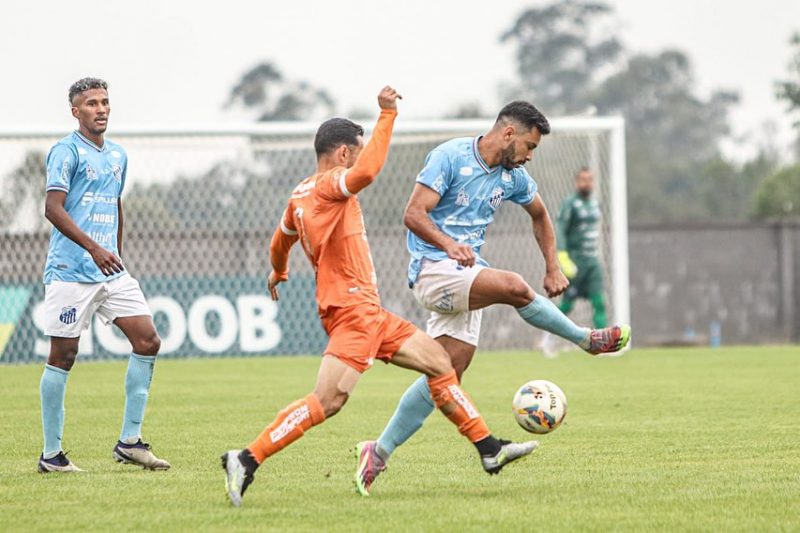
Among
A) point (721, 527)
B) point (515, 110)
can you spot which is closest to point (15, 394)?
point (515, 110)

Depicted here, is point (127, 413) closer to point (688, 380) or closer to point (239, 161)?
point (688, 380)

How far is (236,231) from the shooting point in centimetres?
1953

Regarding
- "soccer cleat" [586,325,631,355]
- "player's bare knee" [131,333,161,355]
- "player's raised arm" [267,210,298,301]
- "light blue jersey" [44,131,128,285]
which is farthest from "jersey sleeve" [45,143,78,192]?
"soccer cleat" [586,325,631,355]

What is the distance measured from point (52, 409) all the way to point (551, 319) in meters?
2.89

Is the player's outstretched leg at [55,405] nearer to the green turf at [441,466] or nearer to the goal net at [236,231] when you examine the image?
the green turf at [441,466]

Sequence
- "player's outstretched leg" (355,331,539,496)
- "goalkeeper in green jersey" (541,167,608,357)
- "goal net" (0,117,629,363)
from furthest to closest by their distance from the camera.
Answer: "goal net" (0,117,629,363), "goalkeeper in green jersey" (541,167,608,357), "player's outstretched leg" (355,331,539,496)

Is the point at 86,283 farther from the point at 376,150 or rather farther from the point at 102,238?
the point at 376,150

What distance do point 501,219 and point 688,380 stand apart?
7892mm

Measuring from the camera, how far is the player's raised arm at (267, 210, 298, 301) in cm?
709

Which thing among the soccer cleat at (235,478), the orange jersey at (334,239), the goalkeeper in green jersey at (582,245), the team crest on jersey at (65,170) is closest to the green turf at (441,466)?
the soccer cleat at (235,478)

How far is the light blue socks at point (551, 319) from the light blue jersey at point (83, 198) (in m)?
2.44

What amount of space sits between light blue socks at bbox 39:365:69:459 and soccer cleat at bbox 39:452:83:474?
0.03 m

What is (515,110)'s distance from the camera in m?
7.49

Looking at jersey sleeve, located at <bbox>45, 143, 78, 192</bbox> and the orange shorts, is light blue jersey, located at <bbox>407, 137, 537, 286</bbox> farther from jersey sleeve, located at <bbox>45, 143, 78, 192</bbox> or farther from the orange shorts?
jersey sleeve, located at <bbox>45, 143, 78, 192</bbox>
